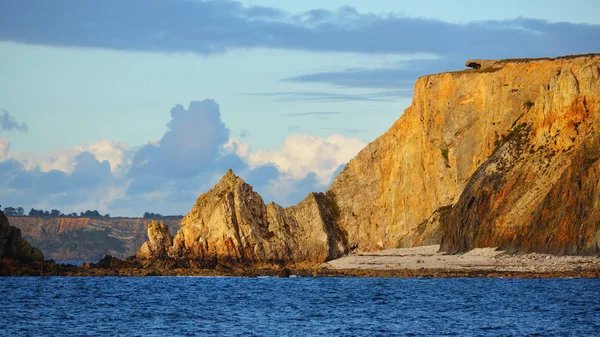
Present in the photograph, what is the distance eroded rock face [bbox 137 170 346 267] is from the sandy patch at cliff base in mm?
5221

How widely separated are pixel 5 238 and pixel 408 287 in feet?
152

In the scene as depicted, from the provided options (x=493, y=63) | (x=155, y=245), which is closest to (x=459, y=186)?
(x=493, y=63)

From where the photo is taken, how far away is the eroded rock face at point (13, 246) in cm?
11312

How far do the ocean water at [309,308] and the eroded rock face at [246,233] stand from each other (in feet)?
63.6

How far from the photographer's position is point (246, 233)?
5022 inches

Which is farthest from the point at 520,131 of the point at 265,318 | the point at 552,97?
the point at 265,318

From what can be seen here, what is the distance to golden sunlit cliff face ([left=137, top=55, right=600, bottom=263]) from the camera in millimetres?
107062

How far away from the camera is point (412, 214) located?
13638 centimetres

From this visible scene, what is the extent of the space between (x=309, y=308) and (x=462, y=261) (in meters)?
37.8

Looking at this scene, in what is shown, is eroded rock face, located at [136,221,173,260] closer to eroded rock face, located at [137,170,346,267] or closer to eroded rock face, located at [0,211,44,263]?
eroded rock face, located at [137,170,346,267]

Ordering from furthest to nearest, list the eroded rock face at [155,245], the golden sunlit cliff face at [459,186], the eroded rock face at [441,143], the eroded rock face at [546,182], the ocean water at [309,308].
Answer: the eroded rock face at [155,245] < the eroded rock face at [441,143] < the golden sunlit cliff face at [459,186] < the eroded rock face at [546,182] < the ocean water at [309,308]

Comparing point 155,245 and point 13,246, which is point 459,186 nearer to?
point 155,245

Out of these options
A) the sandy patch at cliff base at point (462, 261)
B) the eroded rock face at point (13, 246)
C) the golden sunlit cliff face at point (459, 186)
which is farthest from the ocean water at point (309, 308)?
the golden sunlit cliff face at point (459, 186)

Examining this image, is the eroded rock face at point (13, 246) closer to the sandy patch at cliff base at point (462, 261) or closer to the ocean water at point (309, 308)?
the ocean water at point (309, 308)
